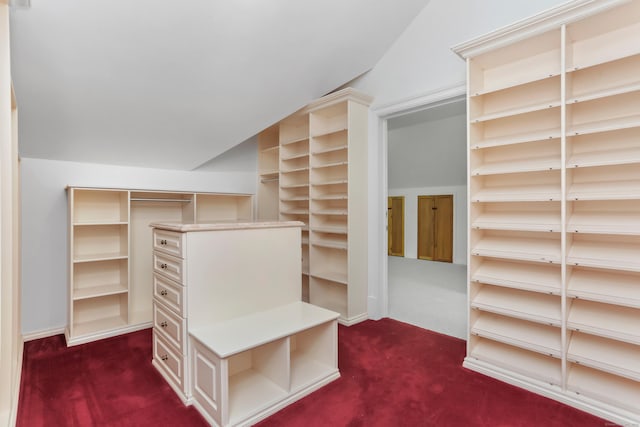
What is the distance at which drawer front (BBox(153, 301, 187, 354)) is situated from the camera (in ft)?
6.35

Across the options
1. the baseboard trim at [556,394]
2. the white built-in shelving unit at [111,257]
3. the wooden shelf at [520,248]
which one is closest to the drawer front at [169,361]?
the white built-in shelving unit at [111,257]

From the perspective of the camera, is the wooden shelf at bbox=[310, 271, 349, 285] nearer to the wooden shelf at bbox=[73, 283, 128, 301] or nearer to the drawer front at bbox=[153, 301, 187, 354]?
the drawer front at bbox=[153, 301, 187, 354]

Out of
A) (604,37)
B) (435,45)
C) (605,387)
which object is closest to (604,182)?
(604,37)

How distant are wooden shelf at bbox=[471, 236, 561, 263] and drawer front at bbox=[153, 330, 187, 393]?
2094 millimetres

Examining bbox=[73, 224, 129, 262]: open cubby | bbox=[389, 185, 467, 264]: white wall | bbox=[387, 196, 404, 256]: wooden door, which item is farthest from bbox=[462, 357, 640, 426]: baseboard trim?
bbox=[387, 196, 404, 256]: wooden door

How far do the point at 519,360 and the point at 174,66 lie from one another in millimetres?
3212

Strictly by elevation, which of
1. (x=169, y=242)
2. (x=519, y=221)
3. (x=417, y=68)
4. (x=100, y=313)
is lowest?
(x=100, y=313)

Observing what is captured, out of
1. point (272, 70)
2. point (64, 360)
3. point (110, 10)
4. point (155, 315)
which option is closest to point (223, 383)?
point (155, 315)

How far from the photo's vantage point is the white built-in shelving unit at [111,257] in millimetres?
2930

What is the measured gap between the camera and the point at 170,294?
6.84 ft

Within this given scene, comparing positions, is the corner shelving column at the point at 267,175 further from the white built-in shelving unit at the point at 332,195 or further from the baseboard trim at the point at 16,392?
the baseboard trim at the point at 16,392

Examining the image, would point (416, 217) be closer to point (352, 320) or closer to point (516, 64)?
point (352, 320)

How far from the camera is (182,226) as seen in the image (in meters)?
1.90

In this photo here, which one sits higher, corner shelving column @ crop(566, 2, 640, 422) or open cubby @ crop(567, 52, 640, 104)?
open cubby @ crop(567, 52, 640, 104)
